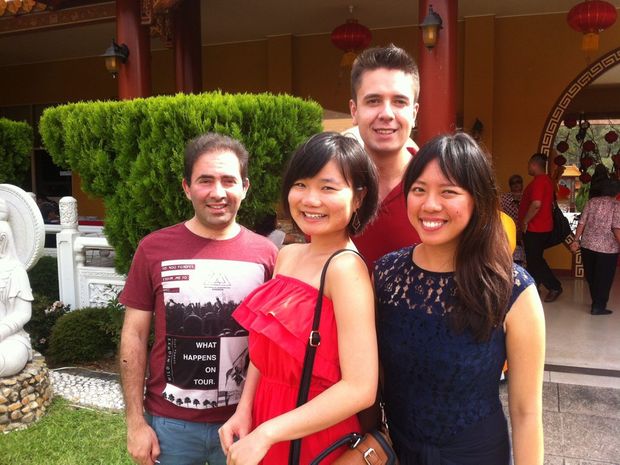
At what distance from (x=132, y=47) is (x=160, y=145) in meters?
3.00

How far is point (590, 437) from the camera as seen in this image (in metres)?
3.31

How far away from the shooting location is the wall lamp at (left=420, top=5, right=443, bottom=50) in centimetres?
448

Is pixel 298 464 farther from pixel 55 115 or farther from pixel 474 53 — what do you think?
pixel 474 53

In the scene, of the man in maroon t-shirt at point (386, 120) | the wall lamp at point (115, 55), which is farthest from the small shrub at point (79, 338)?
the man in maroon t-shirt at point (386, 120)

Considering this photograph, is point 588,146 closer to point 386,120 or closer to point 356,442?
point 386,120

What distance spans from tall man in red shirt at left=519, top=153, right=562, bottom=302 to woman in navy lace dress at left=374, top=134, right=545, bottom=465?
5499mm

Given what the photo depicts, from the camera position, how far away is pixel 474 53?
7.85 meters

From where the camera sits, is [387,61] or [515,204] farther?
[515,204]

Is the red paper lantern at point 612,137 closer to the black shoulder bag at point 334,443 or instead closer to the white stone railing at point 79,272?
the white stone railing at point 79,272

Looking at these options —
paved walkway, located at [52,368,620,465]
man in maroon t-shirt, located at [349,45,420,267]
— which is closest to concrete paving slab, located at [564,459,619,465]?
paved walkway, located at [52,368,620,465]

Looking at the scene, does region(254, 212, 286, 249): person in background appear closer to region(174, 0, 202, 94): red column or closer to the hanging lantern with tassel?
region(174, 0, 202, 94): red column

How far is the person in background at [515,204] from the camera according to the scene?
6840 mm

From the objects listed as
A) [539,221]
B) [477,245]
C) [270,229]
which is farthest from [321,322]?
[539,221]

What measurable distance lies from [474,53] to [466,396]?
739cm
